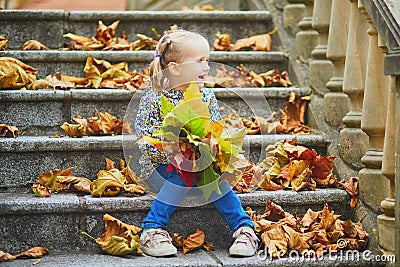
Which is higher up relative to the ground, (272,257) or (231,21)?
(231,21)

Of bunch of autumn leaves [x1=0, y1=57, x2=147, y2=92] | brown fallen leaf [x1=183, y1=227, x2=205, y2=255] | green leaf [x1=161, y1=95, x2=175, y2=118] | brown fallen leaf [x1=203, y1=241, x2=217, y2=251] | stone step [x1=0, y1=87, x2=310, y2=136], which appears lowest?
brown fallen leaf [x1=203, y1=241, x2=217, y2=251]

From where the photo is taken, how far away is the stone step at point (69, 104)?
11.9ft

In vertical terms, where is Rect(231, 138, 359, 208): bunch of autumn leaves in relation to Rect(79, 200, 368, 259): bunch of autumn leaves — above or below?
above

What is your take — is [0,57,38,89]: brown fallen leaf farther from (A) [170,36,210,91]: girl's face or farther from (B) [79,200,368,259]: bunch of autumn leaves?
(B) [79,200,368,259]: bunch of autumn leaves

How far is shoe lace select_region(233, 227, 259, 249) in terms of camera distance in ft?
9.50

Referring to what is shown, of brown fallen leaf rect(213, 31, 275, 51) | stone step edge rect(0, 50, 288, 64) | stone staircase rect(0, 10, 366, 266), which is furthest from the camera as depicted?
brown fallen leaf rect(213, 31, 275, 51)

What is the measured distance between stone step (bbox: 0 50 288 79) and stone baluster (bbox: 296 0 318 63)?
5.1 inches

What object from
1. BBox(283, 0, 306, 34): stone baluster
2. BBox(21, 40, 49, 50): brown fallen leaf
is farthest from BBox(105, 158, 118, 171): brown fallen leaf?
BBox(283, 0, 306, 34): stone baluster

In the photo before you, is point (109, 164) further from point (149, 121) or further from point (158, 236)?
point (158, 236)

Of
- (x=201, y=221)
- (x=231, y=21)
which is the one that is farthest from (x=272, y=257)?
(x=231, y=21)

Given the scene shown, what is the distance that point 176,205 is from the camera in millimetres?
3041

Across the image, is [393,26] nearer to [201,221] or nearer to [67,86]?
[201,221]

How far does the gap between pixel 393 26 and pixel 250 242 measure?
3.40ft

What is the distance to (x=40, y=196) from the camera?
3.13 metres
